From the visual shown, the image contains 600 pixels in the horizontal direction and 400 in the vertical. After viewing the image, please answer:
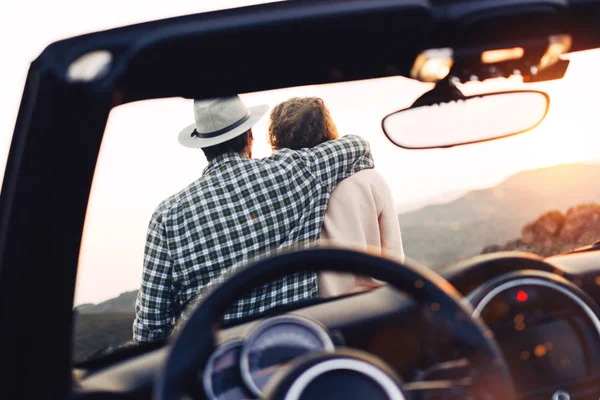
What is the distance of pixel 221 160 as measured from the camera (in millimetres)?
2541

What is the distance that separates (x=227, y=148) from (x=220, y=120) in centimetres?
24

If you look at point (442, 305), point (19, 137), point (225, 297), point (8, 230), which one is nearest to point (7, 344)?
point (8, 230)

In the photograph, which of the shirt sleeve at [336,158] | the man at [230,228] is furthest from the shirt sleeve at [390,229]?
the man at [230,228]

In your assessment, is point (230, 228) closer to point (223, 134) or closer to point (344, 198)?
point (223, 134)

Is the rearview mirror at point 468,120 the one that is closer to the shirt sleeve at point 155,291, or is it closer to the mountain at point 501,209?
the shirt sleeve at point 155,291

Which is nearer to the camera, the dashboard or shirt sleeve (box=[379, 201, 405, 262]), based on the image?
the dashboard

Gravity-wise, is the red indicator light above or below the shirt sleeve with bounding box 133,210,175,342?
below

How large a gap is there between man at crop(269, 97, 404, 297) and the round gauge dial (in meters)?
1.57

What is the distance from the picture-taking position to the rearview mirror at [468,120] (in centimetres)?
166

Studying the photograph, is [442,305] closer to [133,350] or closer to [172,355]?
[172,355]

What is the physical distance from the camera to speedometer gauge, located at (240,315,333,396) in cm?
110

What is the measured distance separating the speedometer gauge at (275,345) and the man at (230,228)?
97cm

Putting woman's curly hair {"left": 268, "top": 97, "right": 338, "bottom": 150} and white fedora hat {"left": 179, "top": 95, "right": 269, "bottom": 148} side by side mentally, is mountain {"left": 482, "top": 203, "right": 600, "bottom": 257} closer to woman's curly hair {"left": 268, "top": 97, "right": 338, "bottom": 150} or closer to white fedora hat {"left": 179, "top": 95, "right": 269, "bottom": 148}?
woman's curly hair {"left": 268, "top": 97, "right": 338, "bottom": 150}

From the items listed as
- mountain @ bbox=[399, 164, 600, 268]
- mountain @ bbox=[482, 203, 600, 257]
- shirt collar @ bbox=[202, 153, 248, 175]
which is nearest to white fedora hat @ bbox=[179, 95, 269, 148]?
shirt collar @ bbox=[202, 153, 248, 175]
